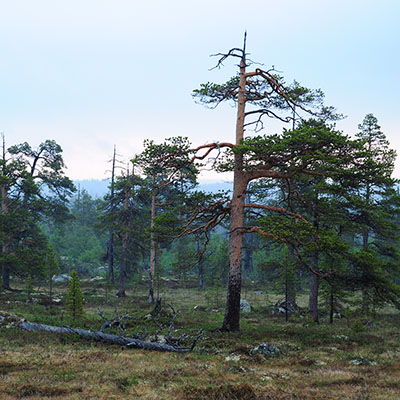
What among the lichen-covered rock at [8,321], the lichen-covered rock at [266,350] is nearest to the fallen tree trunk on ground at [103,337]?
the lichen-covered rock at [8,321]

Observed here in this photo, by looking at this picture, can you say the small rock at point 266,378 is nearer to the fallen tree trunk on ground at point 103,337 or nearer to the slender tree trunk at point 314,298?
the fallen tree trunk on ground at point 103,337

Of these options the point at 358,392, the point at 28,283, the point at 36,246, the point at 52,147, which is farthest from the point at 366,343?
the point at 52,147

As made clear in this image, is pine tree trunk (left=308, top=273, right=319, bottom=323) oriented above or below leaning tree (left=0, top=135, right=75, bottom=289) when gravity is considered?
below

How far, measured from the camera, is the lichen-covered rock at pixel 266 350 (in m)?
11.5

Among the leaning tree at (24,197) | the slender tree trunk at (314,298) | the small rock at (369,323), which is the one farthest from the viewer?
the leaning tree at (24,197)

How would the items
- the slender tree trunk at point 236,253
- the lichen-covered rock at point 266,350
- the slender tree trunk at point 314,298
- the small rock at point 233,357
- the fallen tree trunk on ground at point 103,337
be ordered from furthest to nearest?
1. the slender tree trunk at point 314,298
2. the slender tree trunk at point 236,253
3. the fallen tree trunk on ground at point 103,337
4. the lichen-covered rock at point 266,350
5. the small rock at point 233,357

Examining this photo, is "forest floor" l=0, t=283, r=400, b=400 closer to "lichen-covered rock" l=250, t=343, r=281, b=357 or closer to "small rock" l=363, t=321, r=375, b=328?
"lichen-covered rock" l=250, t=343, r=281, b=357

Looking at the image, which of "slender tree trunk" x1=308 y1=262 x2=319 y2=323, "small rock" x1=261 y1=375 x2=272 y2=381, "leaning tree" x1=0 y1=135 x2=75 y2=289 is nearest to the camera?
"small rock" x1=261 y1=375 x2=272 y2=381

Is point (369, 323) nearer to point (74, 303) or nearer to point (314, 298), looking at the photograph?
point (314, 298)

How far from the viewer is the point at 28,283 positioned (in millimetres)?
26609

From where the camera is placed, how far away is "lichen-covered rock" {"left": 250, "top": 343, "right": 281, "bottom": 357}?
11.5m

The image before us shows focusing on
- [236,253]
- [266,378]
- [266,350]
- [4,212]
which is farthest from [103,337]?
[4,212]

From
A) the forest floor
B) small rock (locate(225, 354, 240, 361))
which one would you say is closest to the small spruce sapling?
the forest floor

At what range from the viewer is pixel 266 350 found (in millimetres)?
11750
